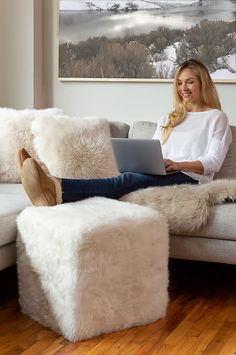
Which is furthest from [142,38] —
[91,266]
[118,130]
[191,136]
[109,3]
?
[91,266]

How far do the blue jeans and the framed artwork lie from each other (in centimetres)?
103

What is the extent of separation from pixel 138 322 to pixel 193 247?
468 mm

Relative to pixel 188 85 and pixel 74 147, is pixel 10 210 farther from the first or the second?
pixel 188 85

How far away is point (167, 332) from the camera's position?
2.22m

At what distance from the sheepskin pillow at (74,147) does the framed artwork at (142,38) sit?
3.07 ft

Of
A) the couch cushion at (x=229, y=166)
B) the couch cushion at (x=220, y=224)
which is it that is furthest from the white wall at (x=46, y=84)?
the couch cushion at (x=220, y=224)

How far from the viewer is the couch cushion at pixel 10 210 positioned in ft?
7.66

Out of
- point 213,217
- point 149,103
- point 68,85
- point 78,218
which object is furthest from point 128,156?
point 68,85

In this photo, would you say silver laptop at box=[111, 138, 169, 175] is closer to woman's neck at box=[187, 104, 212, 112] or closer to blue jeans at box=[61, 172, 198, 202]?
blue jeans at box=[61, 172, 198, 202]

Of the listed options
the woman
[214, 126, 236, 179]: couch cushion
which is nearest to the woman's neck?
the woman

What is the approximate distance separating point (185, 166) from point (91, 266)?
1.09 meters

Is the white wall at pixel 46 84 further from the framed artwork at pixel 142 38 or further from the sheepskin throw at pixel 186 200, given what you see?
the sheepskin throw at pixel 186 200

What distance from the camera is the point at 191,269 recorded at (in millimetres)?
3115

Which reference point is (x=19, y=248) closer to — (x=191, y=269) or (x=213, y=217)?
(x=213, y=217)
